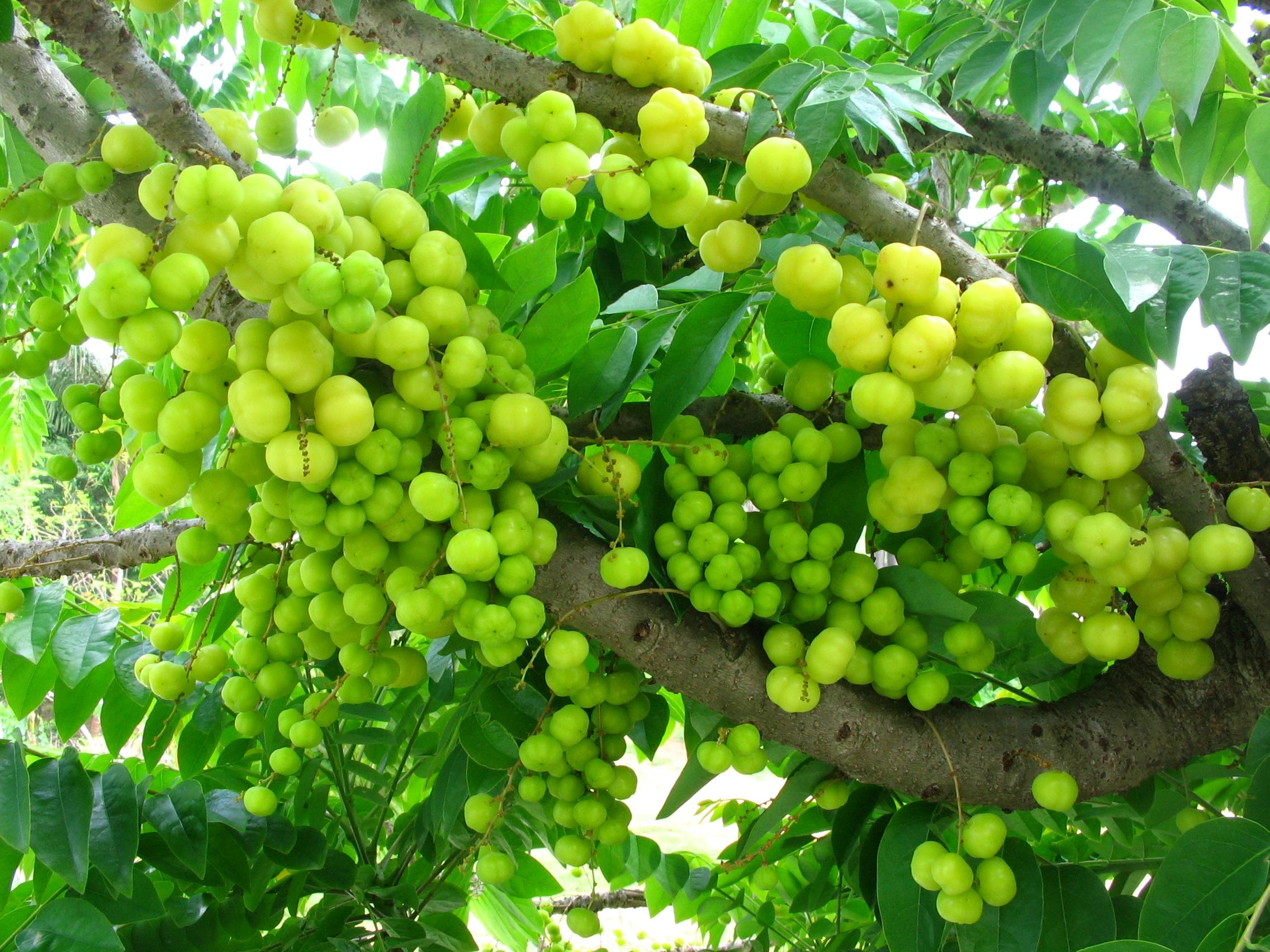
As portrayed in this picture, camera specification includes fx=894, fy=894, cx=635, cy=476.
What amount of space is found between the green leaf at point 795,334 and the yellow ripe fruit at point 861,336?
0.26 m

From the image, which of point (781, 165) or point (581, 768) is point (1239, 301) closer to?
point (781, 165)

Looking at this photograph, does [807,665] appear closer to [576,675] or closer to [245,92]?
[576,675]

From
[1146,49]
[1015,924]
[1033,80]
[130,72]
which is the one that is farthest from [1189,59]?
[130,72]

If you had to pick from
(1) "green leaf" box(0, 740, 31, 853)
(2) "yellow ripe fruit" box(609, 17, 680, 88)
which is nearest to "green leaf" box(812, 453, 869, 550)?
(2) "yellow ripe fruit" box(609, 17, 680, 88)

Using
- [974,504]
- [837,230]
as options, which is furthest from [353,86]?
[974,504]

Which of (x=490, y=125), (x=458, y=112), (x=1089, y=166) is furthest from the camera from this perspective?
(x=1089, y=166)

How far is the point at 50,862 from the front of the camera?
1014 mm

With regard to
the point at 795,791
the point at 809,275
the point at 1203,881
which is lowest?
the point at 795,791

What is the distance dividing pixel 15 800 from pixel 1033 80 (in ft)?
5.18

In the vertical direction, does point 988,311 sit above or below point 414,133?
above

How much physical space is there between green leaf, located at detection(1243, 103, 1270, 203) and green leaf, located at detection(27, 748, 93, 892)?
1.52 meters

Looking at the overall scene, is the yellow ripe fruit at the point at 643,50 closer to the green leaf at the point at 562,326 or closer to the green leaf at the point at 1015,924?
the green leaf at the point at 562,326

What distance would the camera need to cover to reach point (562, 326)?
1.03m

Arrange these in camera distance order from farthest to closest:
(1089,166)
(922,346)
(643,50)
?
(1089,166) → (643,50) → (922,346)
